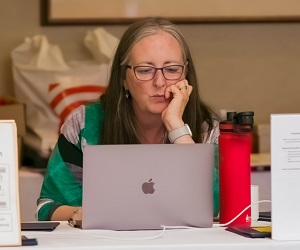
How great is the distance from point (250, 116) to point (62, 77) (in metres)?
2.12

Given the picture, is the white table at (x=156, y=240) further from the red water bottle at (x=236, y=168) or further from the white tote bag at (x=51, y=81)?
the white tote bag at (x=51, y=81)

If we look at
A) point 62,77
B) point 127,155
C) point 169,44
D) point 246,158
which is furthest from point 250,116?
point 62,77

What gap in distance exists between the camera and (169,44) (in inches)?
123

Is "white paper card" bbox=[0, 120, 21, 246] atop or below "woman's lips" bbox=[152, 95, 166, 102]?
below

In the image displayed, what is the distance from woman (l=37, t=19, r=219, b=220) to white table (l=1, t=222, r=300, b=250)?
1.87 ft

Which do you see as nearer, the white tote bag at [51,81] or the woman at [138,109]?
the woman at [138,109]

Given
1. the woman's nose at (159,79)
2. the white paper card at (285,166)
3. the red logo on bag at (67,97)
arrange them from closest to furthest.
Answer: the white paper card at (285,166), the woman's nose at (159,79), the red logo on bag at (67,97)

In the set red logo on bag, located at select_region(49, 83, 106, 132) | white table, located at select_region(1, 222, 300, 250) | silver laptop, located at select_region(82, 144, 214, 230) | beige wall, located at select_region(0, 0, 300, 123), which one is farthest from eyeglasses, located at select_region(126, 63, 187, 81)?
beige wall, located at select_region(0, 0, 300, 123)

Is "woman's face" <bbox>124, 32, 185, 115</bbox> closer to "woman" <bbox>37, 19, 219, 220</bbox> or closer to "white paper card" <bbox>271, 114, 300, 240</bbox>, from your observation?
"woman" <bbox>37, 19, 219, 220</bbox>

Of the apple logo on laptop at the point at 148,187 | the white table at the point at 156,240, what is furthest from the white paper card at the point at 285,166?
the apple logo on laptop at the point at 148,187

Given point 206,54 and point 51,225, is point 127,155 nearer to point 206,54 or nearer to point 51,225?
point 51,225

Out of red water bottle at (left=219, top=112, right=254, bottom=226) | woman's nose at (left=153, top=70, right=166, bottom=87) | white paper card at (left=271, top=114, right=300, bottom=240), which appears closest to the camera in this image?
white paper card at (left=271, top=114, right=300, bottom=240)

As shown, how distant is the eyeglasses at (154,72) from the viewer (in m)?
3.06

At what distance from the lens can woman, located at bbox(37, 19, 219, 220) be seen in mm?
3069
